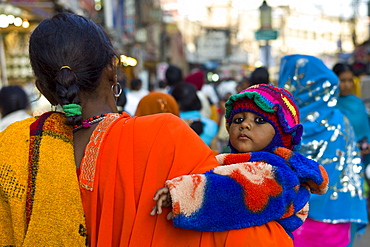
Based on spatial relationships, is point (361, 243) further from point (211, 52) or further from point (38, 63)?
point (211, 52)

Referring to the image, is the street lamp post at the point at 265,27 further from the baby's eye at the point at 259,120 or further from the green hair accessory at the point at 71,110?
the green hair accessory at the point at 71,110

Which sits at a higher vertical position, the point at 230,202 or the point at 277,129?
the point at 277,129

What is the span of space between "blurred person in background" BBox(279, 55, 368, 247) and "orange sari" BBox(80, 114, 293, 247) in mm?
2234

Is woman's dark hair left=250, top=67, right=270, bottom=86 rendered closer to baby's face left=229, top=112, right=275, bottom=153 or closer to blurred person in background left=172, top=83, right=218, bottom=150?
blurred person in background left=172, top=83, right=218, bottom=150

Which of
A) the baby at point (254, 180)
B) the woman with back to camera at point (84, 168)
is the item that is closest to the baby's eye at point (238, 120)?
the baby at point (254, 180)

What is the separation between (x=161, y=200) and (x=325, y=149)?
2.49 metres

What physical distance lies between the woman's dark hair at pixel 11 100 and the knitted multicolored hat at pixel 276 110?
3.39 metres

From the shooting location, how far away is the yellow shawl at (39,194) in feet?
4.85

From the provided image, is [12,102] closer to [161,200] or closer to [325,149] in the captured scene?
[325,149]

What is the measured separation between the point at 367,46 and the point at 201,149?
2372 cm

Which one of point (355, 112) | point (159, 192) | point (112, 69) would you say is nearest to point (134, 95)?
point (355, 112)

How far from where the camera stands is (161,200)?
1472mm

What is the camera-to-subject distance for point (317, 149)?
3662 millimetres

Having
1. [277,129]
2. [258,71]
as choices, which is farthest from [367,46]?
[277,129]
